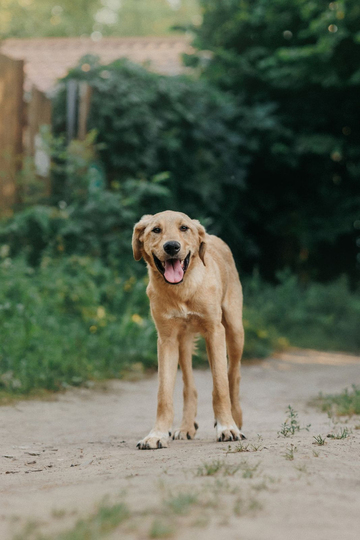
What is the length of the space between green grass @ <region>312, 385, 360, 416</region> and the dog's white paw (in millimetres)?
1436

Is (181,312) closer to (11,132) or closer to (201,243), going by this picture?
(201,243)

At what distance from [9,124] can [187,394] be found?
7.39 m

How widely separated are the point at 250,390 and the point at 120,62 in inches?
277

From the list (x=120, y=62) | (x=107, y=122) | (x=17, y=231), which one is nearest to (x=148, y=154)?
(x=107, y=122)

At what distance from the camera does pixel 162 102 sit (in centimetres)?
1360

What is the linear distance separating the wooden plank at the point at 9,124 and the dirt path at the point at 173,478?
5.47m

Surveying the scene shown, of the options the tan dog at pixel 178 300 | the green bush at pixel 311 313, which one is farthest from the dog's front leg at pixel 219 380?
the green bush at pixel 311 313

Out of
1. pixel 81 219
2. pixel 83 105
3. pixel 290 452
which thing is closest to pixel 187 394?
pixel 290 452

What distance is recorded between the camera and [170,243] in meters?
4.77

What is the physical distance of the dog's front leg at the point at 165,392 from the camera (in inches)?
193

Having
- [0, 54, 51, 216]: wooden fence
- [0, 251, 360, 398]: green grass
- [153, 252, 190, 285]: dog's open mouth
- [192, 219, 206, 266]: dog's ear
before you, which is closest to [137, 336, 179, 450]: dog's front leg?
[153, 252, 190, 285]: dog's open mouth

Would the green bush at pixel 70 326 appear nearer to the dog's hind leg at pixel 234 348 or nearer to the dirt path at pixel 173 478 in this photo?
the dirt path at pixel 173 478

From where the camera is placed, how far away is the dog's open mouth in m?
4.85

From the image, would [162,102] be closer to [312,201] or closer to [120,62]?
[120,62]
